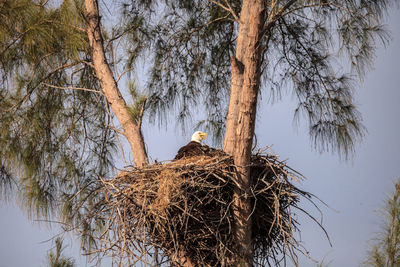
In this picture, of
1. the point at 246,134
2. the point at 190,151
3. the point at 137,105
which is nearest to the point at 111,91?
the point at 137,105

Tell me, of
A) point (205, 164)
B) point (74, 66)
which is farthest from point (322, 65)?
point (74, 66)

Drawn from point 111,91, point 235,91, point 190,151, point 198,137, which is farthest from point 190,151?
point 111,91

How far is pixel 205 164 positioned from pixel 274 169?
20.9 inches

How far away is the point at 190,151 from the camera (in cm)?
394

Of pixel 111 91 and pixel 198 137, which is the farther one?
pixel 198 137

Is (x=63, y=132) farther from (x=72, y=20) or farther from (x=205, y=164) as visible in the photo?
(x=205, y=164)

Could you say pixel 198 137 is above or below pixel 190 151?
above

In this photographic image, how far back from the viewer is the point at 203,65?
5613mm

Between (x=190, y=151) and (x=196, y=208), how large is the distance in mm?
590

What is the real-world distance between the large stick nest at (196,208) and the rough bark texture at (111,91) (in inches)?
18.9

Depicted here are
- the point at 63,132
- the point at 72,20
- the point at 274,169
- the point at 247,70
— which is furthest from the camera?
the point at 63,132

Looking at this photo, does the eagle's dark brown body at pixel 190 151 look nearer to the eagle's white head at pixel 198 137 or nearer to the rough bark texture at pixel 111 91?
the rough bark texture at pixel 111 91

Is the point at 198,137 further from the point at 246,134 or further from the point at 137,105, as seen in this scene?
the point at 246,134

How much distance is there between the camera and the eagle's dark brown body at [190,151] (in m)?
3.87
